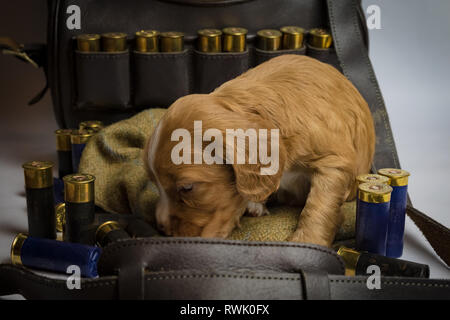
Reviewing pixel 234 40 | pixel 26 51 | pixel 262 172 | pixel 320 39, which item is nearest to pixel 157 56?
pixel 234 40

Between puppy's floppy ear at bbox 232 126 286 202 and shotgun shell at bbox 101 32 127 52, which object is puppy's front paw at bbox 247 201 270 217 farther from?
shotgun shell at bbox 101 32 127 52

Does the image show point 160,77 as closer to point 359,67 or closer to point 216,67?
point 216,67

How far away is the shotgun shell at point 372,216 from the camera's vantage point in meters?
2.05

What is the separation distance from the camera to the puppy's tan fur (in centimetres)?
192

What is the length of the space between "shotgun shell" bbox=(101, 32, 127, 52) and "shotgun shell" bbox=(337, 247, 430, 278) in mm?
1302

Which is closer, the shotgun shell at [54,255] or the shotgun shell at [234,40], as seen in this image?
the shotgun shell at [54,255]

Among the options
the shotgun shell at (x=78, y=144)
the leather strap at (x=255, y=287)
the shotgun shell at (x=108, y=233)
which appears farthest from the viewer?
the shotgun shell at (x=78, y=144)

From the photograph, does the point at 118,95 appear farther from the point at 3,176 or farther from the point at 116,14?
the point at 3,176

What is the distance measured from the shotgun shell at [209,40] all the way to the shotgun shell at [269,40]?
16cm

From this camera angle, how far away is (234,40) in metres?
→ 2.79

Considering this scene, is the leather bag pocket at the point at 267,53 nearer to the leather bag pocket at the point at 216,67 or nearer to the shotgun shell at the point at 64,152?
the leather bag pocket at the point at 216,67

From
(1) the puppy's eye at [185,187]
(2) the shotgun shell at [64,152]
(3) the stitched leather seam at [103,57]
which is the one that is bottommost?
(2) the shotgun shell at [64,152]

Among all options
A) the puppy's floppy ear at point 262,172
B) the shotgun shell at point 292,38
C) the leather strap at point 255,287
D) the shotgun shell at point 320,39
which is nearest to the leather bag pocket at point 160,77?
the shotgun shell at point 292,38

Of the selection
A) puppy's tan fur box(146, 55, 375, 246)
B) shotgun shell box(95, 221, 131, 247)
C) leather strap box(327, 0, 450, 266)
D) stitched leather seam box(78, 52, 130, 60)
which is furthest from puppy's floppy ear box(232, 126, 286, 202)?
stitched leather seam box(78, 52, 130, 60)
